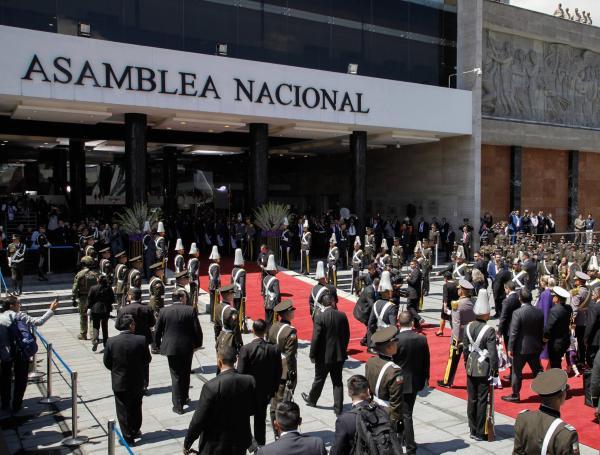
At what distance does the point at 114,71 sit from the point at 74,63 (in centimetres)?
125

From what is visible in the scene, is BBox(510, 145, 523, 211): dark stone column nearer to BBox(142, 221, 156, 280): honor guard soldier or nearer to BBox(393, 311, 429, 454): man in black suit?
BBox(142, 221, 156, 280): honor guard soldier

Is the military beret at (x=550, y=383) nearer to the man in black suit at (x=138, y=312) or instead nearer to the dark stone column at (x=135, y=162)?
the man in black suit at (x=138, y=312)

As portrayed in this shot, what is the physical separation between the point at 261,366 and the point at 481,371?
2790 millimetres

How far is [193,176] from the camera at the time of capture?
122 feet

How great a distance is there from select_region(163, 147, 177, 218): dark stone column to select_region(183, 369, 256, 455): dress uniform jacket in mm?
26720

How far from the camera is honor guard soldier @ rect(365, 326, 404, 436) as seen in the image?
17.9 ft

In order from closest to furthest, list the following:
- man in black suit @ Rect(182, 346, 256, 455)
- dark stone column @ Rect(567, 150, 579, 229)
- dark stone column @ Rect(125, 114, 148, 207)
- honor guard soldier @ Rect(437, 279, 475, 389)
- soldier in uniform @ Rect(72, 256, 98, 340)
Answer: man in black suit @ Rect(182, 346, 256, 455), honor guard soldier @ Rect(437, 279, 475, 389), soldier in uniform @ Rect(72, 256, 98, 340), dark stone column @ Rect(125, 114, 148, 207), dark stone column @ Rect(567, 150, 579, 229)

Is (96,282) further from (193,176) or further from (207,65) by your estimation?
(193,176)

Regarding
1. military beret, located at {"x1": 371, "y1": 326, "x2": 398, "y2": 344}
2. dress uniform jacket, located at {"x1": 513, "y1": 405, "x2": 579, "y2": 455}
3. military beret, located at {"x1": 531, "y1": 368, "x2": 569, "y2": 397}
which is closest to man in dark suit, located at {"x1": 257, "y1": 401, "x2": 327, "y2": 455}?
dress uniform jacket, located at {"x1": 513, "y1": 405, "x2": 579, "y2": 455}

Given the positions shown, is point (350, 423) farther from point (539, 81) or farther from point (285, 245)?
point (539, 81)

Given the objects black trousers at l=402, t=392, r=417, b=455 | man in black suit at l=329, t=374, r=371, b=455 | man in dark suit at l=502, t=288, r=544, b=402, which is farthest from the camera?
man in dark suit at l=502, t=288, r=544, b=402

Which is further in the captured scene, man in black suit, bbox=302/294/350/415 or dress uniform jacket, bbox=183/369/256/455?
man in black suit, bbox=302/294/350/415

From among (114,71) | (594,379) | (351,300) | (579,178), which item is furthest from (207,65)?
(579,178)

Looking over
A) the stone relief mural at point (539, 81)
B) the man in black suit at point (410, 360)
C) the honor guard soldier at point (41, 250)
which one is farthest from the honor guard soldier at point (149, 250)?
the stone relief mural at point (539, 81)
